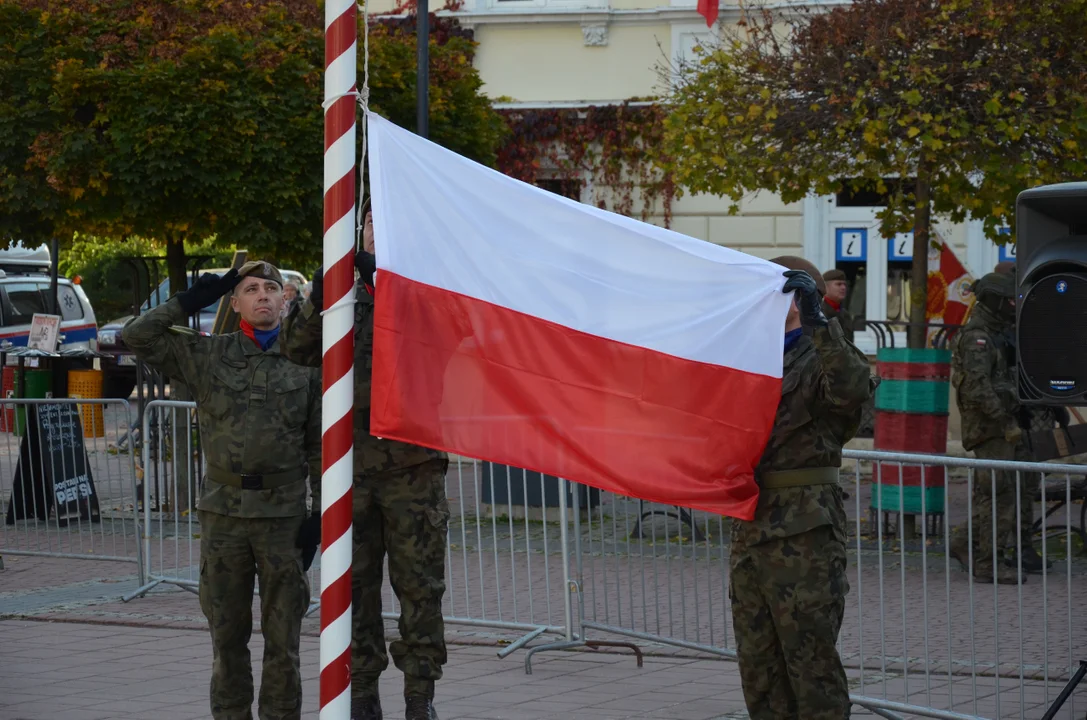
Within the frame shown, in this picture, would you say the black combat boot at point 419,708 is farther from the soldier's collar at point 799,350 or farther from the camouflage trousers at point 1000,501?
the camouflage trousers at point 1000,501

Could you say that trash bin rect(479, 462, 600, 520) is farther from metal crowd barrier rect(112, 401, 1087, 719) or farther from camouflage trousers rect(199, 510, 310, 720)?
camouflage trousers rect(199, 510, 310, 720)

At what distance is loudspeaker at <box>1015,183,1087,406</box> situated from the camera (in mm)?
5395

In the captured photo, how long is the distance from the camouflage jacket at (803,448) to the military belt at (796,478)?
0.01 meters

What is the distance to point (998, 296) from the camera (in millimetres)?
→ 10023

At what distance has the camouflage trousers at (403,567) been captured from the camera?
6.29 m

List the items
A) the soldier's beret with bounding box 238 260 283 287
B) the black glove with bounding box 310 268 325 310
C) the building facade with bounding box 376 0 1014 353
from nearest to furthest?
the black glove with bounding box 310 268 325 310, the soldier's beret with bounding box 238 260 283 287, the building facade with bounding box 376 0 1014 353

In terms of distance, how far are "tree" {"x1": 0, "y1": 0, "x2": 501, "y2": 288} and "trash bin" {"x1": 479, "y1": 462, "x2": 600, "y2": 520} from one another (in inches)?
116

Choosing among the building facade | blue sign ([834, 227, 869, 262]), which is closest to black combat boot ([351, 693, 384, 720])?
the building facade

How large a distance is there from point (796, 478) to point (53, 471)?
8097 millimetres

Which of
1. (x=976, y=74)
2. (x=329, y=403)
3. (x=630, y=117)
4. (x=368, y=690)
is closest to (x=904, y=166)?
(x=976, y=74)

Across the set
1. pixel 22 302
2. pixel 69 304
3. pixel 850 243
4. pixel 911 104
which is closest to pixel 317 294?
pixel 911 104

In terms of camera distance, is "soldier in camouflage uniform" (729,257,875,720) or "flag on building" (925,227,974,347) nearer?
"soldier in camouflage uniform" (729,257,875,720)

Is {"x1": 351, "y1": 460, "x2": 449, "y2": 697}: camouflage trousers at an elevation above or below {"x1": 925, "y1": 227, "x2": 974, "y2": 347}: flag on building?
below

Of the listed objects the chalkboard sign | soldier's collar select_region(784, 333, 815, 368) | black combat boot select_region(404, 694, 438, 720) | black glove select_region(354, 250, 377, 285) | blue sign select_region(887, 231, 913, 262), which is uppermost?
blue sign select_region(887, 231, 913, 262)
